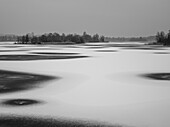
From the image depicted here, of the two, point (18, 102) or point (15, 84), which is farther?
point (15, 84)

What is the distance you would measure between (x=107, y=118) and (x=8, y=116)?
4.40m

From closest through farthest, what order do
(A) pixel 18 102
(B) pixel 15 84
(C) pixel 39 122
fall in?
(C) pixel 39 122
(A) pixel 18 102
(B) pixel 15 84

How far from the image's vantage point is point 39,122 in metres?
10.2

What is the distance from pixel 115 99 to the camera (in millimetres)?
14766

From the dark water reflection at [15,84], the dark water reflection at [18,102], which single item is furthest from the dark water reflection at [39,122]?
the dark water reflection at [15,84]

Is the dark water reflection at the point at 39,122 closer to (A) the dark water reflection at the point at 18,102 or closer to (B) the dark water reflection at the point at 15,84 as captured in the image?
(A) the dark water reflection at the point at 18,102

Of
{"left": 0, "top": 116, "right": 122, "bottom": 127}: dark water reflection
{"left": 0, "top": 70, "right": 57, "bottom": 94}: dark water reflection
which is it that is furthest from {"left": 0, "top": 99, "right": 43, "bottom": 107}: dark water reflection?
{"left": 0, "top": 70, "right": 57, "bottom": 94}: dark water reflection

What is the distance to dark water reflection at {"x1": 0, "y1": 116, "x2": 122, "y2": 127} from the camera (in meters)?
9.87

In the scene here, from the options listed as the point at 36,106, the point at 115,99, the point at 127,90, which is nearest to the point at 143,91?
the point at 127,90

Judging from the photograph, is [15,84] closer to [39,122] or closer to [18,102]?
[18,102]

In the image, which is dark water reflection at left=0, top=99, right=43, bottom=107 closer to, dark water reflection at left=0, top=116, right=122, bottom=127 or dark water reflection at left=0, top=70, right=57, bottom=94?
dark water reflection at left=0, top=116, right=122, bottom=127

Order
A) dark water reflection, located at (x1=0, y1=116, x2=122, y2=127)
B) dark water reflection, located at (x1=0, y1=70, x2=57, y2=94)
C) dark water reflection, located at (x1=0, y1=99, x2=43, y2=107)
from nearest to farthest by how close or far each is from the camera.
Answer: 1. dark water reflection, located at (x1=0, y1=116, x2=122, y2=127)
2. dark water reflection, located at (x1=0, y1=99, x2=43, y2=107)
3. dark water reflection, located at (x1=0, y1=70, x2=57, y2=94)

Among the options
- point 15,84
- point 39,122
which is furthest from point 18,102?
point 15,84

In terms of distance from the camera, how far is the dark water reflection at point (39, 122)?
987 centimetres
